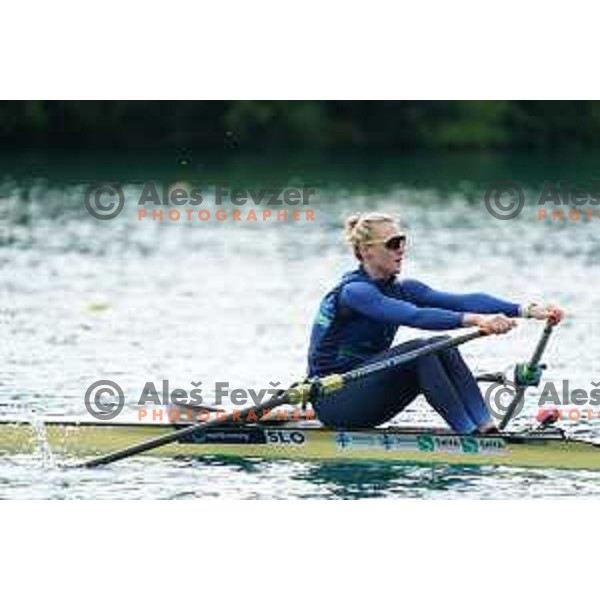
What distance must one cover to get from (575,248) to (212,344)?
24.0ft

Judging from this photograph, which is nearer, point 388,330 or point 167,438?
point 167,438

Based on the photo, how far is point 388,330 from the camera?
11836 mm

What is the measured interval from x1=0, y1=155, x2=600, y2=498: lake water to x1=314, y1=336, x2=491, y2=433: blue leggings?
1.02 feet

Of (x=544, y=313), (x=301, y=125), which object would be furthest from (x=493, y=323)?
(x=301, y=125)

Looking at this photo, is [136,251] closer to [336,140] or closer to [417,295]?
[417,295]

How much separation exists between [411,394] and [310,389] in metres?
0.73

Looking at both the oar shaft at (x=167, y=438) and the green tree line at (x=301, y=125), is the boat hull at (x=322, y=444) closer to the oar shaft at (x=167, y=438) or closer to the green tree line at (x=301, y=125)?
the oar shaft at (x=167, y=438)

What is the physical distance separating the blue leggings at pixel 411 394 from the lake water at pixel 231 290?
312 millimetres

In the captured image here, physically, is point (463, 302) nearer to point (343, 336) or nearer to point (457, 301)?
point (457, 301)

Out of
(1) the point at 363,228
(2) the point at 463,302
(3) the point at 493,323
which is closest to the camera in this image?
(3) the point at 493,323

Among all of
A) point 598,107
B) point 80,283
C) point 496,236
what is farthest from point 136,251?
point 598,107

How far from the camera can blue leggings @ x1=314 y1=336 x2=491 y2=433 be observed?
11.5 m

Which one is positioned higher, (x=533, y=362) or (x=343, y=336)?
(x=343, y=336)

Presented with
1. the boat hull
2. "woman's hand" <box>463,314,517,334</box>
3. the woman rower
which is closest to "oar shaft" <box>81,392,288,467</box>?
the boat hull
